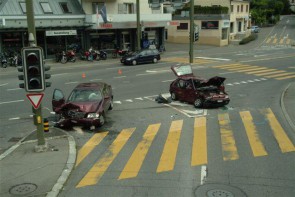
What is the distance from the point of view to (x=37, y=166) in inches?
462

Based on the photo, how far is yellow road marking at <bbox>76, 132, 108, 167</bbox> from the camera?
42.2ft

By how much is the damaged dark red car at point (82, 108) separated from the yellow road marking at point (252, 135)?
6.36m

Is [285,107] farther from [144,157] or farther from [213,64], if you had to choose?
[213,64]

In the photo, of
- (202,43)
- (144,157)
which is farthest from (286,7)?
(144,157)

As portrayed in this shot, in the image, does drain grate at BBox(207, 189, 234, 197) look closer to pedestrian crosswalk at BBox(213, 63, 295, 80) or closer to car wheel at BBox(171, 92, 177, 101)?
car wheel at BBox(171, 92, 177, 101)

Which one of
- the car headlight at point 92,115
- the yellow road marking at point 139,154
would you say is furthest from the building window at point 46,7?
the yellow road marking at point 139,154

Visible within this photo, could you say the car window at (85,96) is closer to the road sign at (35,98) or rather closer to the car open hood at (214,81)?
the road sign at (35,98)

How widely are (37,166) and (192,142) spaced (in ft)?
18.9

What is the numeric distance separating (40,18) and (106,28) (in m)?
7.61

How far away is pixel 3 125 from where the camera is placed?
1728 centimetres

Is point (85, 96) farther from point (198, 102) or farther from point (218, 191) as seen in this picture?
point (218, 191)

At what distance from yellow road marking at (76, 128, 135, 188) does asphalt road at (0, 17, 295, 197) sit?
3 centimetres

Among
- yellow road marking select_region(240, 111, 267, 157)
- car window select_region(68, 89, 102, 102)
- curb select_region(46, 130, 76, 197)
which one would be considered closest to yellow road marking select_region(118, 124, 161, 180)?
curb select_region(46, 130, 76, 197)

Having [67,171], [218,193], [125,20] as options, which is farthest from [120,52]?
[218,193]
